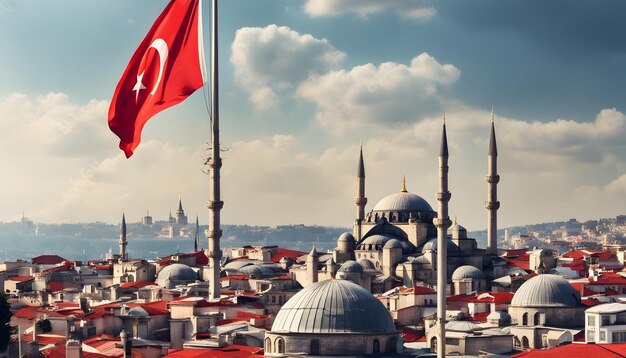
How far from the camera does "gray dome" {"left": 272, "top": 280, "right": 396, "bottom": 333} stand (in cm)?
A: 3516

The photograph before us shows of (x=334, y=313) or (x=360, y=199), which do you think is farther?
(x=360, y=199)

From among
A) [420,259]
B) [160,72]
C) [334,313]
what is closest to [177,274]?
[420,259]

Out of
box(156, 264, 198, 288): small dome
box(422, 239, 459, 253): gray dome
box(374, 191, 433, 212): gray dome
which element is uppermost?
box(374, 191, 433, 212): gray dome

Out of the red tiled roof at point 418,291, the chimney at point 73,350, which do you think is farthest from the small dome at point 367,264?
the chimney at point 73,350

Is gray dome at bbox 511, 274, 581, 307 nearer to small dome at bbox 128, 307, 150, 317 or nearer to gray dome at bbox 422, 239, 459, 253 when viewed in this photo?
small dome at bbox 128, 307, 150, 317

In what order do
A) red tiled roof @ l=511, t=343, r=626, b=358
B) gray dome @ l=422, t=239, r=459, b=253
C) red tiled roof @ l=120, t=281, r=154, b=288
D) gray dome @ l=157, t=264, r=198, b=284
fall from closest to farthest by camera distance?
red tiled roof @ l=511, t=343, r=626, b=358, gray dome @ l=422, t=239, r=459, b=253, red tiled roof @ l=120, t=281, r=154, b=288, gray dome @ l=157, t=264, r=198, b=284

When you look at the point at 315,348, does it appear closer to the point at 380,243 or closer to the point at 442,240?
the point at 442,240

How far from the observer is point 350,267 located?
67.3 m

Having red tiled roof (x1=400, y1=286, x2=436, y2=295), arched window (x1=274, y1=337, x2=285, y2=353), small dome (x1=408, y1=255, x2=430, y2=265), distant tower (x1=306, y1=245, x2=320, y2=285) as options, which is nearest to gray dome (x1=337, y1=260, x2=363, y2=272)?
distant tower (x1=306, y1=245, x2=320, y2=285)

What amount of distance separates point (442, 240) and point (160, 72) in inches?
676

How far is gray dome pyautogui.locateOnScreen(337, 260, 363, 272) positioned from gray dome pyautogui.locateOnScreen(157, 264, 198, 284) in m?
11.2

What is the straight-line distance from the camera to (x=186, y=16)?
23531 millimetres

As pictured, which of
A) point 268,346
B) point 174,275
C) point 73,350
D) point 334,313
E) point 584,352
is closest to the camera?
point 334,313

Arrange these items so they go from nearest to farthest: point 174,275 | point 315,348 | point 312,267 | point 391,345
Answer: point 315,348 → point 391,345 → point 312,267 → point 174,275
